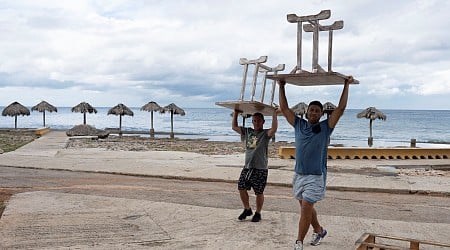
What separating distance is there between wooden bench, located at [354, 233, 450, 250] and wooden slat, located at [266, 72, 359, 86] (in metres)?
1.62

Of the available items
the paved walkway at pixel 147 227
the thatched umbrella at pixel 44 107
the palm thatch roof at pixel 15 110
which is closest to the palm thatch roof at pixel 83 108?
the thatched umbrella at pixel 44 107

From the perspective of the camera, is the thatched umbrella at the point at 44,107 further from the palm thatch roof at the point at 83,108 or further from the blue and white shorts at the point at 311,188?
the blue and white shorts at the point at 311,188

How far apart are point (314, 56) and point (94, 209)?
4.12 metres

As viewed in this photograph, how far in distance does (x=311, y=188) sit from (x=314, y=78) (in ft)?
3.65

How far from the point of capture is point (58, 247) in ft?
18.7

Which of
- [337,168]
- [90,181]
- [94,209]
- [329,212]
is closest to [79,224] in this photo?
[94,209]

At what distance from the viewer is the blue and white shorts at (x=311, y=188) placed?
5.44 m

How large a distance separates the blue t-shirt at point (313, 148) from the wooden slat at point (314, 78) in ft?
1.45

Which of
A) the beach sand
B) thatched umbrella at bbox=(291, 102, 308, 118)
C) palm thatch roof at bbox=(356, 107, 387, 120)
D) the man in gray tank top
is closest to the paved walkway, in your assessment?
the man in gray tank top

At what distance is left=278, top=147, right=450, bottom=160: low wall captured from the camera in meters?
18.7

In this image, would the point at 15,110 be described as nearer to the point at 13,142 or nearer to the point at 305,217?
the point at 13,142

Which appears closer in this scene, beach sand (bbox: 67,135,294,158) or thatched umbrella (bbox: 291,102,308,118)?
beach sand (bbox: 67,135,294,158)

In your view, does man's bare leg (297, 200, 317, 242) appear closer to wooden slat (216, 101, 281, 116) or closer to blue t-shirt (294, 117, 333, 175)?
blue t-shirt (294, 117, 333, 175)

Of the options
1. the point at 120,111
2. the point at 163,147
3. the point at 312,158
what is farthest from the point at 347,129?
the point at 312,158
